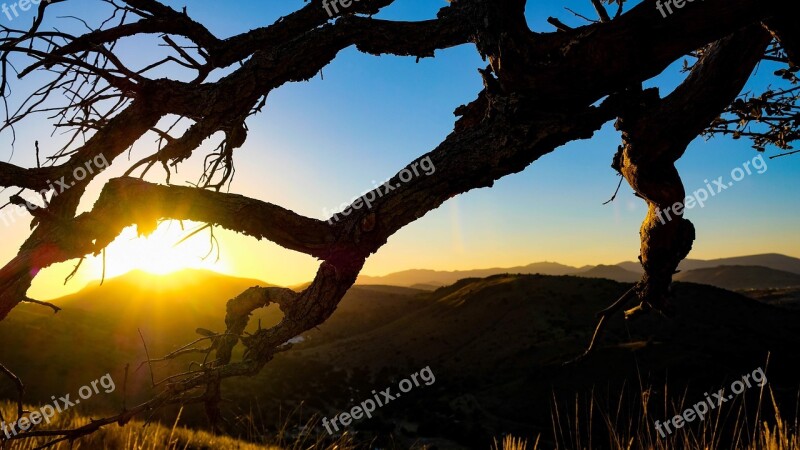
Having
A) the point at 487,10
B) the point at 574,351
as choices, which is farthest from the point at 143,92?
the point at 574,351

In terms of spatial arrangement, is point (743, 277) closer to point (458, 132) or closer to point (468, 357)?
point (468, 357)

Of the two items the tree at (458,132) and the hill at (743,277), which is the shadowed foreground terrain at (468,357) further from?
the hill at (743,277)

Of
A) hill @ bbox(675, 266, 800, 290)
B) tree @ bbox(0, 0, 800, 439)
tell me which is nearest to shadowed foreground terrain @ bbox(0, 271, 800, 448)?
tree @ bbox(0, 0, 800, 439)

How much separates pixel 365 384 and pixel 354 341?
16788mm

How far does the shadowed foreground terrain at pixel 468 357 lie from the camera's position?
21516 millimetres

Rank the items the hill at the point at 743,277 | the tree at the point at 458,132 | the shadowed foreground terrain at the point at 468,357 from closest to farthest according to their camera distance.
A: the tree at the point at 458,132 → the shadowed foreground terrain at the point at 468,357 → the hill at the point at 743,277

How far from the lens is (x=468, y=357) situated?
3794 cm

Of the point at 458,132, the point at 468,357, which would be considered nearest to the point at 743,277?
the point at 468,357

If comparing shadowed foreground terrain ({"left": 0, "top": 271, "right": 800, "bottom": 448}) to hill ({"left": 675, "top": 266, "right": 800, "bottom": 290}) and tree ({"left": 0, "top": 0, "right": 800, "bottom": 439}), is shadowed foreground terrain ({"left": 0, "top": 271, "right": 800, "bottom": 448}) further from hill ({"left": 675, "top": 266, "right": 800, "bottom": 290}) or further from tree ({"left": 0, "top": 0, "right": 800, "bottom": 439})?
hill ({"left": 675, "top": 266, "right": 800, "bottom": 290})

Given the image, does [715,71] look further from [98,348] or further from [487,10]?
[98,348]

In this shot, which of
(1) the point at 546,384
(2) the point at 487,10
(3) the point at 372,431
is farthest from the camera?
(1) the point at 546,384

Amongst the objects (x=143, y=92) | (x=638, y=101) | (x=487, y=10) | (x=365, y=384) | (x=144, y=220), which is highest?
(x=143, y=92)

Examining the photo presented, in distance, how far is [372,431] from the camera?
23.1m

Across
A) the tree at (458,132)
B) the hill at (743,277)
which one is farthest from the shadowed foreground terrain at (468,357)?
the hill at (743,277)
